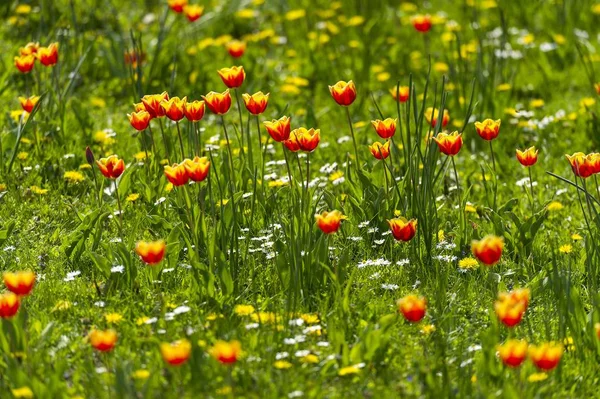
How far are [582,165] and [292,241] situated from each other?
106 cm

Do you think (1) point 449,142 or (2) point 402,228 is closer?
(2) point 402,228

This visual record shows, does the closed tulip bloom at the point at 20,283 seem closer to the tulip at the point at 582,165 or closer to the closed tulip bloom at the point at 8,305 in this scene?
the closed tulip bloom at the point at 8,305

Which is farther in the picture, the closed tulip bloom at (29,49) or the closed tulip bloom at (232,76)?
the closed tulip bloom at (29,49)

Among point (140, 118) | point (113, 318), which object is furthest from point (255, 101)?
point (113, 318)

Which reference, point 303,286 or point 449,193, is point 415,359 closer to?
point 303,286

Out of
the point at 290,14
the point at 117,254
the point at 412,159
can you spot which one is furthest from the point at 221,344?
the point at 290,14

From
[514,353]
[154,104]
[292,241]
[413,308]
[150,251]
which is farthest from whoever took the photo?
[154,104]

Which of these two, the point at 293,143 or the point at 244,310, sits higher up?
the point at 293,143

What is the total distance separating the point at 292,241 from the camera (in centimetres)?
349

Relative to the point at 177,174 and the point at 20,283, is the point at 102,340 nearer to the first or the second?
the point at 20,283

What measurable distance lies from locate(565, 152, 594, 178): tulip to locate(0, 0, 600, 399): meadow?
0.4 inches

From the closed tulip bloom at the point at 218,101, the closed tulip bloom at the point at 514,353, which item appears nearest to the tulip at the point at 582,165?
the closed tulip bloom at the point at 514,353

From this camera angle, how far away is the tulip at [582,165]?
140 inches

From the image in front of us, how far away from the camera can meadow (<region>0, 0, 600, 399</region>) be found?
301 cm
